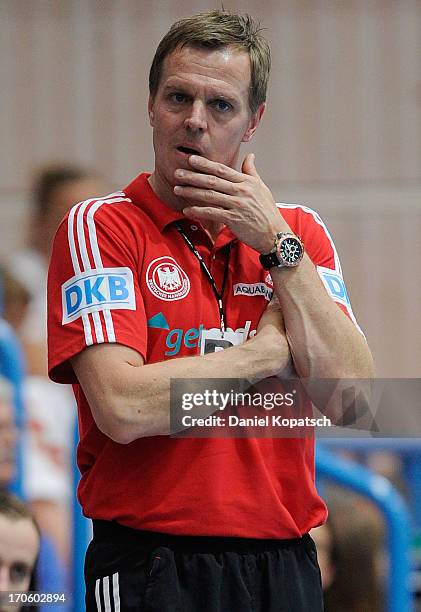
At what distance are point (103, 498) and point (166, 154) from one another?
0.70 m

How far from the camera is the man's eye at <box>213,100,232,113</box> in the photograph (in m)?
2.08

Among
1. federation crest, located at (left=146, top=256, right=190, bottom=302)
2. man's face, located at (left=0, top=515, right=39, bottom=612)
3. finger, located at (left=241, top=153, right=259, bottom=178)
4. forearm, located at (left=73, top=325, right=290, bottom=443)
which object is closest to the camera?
forearm, located at (left=73, top=325, right=290, bottom=443)

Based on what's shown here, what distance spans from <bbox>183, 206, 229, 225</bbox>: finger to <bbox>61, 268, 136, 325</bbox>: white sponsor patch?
171 mm

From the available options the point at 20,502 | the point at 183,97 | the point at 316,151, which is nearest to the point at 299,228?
the point at 183,97

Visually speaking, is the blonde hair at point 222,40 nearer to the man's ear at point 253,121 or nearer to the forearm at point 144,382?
the man's ear at point 253,121

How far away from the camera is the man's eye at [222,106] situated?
2.08 m

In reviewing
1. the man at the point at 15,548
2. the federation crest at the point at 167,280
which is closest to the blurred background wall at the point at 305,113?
the man at the point at 15,548

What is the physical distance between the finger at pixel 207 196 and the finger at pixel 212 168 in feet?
0.12

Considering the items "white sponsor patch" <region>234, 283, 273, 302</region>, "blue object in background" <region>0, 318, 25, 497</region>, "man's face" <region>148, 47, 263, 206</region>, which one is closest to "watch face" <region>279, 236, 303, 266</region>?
"white sponsor patch" <region>234, 283, 273, 302</region>

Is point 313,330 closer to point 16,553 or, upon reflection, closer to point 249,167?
point 249,167

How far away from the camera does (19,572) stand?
2738 millimetres

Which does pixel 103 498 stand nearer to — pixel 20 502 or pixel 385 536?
pixel 20 502

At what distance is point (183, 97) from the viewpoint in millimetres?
2078

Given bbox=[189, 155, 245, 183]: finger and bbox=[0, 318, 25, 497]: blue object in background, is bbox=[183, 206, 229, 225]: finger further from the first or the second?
bbox=[0, 318, 25, 497]: blue object in background
